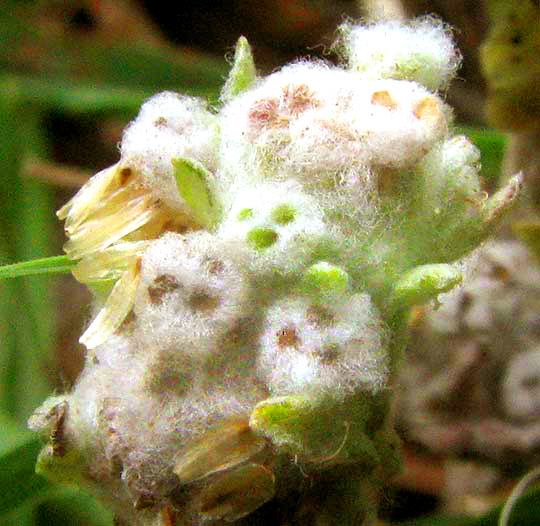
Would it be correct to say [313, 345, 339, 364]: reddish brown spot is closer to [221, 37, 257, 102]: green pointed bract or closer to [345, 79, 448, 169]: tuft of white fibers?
[345, 79, 448, 169]: tuft of white fibers

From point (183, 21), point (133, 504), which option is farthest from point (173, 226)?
point (183, 21)

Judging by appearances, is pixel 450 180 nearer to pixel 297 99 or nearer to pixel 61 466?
pixel 297 99

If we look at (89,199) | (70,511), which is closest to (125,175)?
(89,199)

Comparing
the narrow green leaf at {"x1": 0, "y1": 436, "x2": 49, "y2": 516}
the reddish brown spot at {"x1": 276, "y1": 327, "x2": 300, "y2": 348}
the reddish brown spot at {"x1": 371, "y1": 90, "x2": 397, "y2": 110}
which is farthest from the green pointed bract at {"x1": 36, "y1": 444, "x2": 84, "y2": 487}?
the reddish brown spot at {"x1": 371, "y1": 90, "x2": 397, "y2": 110}

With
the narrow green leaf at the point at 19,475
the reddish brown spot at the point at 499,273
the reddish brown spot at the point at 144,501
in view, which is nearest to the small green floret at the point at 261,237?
the reddish brown spot at the point at 144,501

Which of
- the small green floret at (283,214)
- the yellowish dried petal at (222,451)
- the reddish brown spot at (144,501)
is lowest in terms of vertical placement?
the reddish brown spot at (144,501)

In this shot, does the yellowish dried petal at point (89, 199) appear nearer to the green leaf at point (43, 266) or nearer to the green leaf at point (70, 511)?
the green leaf at point (43, 266)
